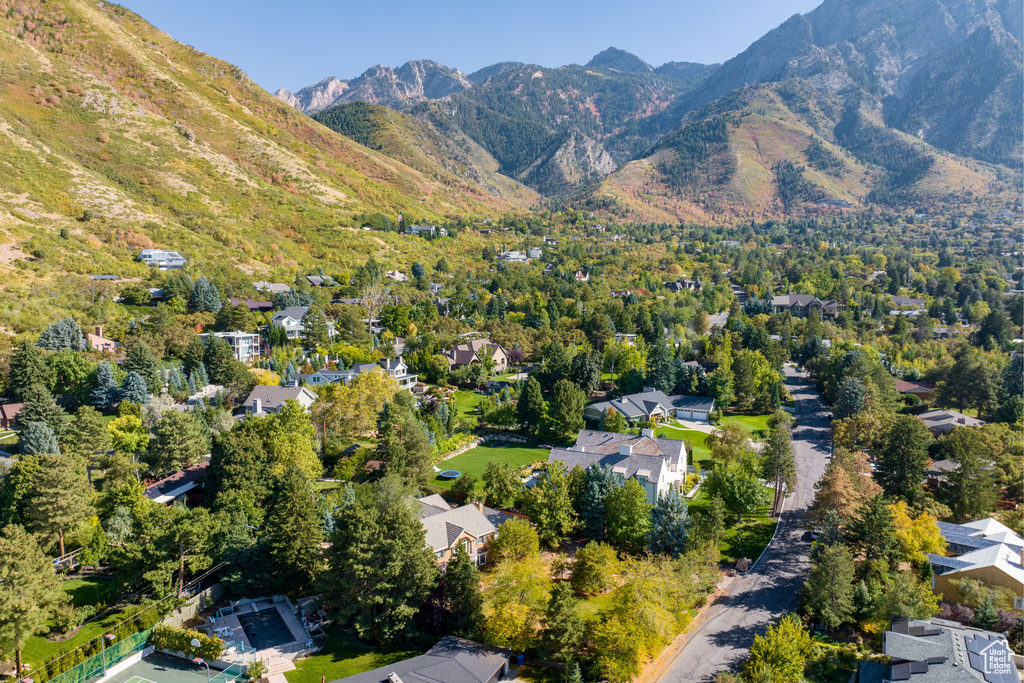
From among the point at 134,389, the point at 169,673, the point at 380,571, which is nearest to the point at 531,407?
the point at 380,571

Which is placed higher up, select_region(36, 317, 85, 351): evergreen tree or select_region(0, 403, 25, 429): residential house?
select_region(36, 317, 85, 351): evergreen tree

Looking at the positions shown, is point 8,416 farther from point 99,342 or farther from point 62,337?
point 99,342

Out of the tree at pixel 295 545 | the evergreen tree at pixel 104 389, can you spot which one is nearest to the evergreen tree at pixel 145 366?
the evergreen tree at pixel 104 389

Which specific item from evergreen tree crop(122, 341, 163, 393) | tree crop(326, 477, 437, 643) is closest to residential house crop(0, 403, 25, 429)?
evergreen tree crop(122, 341, 163, 393)

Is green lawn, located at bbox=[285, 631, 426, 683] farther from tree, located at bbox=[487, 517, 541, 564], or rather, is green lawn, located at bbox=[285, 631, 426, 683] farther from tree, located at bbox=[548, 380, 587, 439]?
tree, located at bbox=[548, 380, 587, 439]

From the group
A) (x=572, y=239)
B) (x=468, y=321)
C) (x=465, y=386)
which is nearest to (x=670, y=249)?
(x=572, y=239)

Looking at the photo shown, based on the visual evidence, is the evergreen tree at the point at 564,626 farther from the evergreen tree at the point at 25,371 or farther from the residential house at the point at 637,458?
the evergreen tree at the point at 25,371
